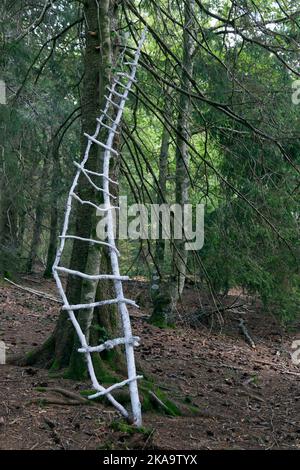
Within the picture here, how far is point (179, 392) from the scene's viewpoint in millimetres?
5961

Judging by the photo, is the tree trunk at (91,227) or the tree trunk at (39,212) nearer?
the tree trunk at (91,227)

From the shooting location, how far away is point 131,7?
18.7 ft

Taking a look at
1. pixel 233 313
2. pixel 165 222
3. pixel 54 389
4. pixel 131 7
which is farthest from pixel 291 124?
pixel 54 389

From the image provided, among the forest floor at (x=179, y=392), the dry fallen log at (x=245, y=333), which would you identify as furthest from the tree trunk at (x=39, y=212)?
the dry fallen log at (x=245, y=333)

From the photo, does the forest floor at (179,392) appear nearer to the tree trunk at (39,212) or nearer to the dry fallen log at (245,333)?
the dry fallen log at (245,333)

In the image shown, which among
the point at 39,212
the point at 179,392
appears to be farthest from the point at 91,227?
the point at 39,212

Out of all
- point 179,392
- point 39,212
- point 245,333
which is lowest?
point 245,333

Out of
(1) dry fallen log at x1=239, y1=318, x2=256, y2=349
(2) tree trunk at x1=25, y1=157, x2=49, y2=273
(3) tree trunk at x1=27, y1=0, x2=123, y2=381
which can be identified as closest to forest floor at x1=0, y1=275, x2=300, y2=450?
(1) dry fallen log at x1=239, y1=318, x2=256, y2=349

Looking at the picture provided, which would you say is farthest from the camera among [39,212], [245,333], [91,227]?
[39,212]

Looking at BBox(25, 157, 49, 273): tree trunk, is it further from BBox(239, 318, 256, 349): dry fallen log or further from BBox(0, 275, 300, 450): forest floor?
BBox(239, 318, 256, 349): dry fallen log

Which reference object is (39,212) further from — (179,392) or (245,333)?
(179,392)

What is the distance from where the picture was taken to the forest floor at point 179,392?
13.1 feet

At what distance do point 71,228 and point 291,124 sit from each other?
5.02 meters
